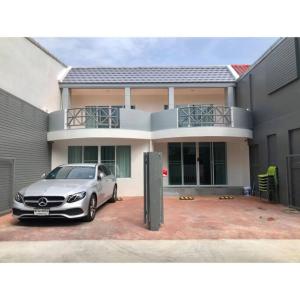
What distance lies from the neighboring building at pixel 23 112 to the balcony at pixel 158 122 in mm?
1051

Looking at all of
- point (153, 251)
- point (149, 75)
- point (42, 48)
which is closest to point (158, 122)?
point (149, 75)

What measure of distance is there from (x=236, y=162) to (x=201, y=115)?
3.38 metres

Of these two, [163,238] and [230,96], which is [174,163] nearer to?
[230,96]

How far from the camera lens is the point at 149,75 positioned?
50.4ft

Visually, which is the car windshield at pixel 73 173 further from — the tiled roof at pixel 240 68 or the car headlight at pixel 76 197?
the tiled roof at pixel 240 68

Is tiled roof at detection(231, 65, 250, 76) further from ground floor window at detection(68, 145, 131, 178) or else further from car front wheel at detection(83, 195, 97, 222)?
car front wheel at detection(83, 195, 97, 222)

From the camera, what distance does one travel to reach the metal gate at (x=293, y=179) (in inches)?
379

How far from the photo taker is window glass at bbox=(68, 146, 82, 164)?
1320 centimetres

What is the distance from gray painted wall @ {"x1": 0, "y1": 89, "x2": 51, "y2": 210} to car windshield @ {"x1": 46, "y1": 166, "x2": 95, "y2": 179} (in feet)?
5.72

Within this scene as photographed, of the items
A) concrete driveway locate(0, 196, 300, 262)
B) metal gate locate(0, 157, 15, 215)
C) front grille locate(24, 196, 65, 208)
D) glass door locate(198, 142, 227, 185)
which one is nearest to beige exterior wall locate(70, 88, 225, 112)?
glass door locate(198, 142, 227, 185)

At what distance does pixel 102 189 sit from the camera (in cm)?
906

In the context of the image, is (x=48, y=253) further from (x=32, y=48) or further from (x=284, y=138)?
(x=32, y=48)
